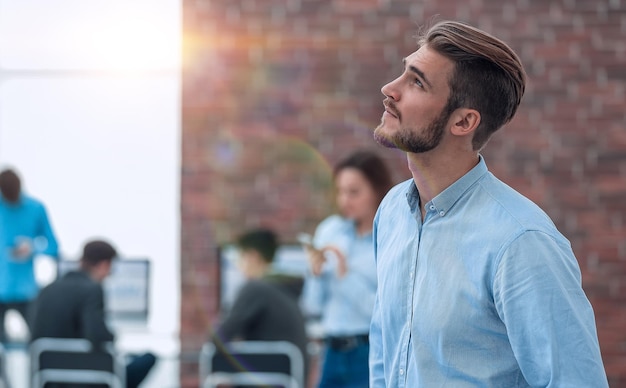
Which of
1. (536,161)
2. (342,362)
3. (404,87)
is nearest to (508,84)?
(404,87)

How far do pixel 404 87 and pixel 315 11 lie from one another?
12.7ft

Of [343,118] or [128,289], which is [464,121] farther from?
[128,289]

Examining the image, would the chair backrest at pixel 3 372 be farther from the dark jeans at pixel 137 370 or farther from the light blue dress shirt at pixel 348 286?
the light blue dress shirt at pixel 348 286

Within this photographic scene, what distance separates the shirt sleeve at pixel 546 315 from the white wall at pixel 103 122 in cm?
417

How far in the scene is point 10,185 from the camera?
5.13m

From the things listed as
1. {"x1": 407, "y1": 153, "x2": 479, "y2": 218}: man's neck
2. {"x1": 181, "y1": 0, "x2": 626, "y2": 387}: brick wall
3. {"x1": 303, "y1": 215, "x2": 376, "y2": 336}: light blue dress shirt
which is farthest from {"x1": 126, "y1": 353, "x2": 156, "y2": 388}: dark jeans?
{"x1": 407, "y1": 153, "x2": 479, "y2": 218}: man's neck

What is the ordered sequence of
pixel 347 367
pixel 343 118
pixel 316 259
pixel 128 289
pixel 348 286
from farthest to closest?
pixel 128 289, pixel 343 118, pixel 316 259, pixel 348 286, pixel 347 367

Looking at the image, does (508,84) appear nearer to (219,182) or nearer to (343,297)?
(343,297)

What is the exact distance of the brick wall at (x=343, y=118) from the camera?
5191 millimetres

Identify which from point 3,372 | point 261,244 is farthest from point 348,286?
point 3,372

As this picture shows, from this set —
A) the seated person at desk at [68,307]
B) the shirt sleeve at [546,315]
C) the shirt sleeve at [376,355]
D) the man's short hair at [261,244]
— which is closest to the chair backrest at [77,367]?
the seated person at desk at [68,307]

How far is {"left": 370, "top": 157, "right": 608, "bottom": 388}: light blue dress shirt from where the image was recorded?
1383 mm

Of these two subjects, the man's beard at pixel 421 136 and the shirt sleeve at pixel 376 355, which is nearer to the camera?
the man's beard at pixel 421 136

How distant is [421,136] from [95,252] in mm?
3386
